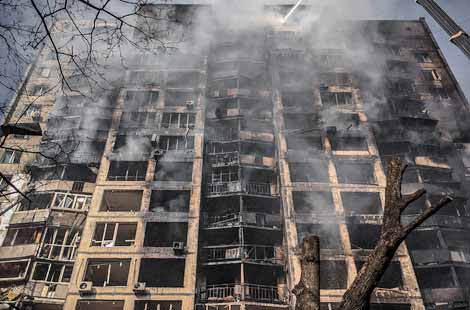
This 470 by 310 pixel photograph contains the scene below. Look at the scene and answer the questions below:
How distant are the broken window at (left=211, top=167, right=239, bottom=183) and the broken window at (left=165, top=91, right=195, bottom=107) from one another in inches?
314

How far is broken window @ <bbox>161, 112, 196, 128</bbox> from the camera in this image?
101 ft

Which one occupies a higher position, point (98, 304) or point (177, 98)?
point (177, 98)

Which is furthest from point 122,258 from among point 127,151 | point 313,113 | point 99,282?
point 313,113

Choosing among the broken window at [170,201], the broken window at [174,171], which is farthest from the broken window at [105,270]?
the broken window at [174,171]

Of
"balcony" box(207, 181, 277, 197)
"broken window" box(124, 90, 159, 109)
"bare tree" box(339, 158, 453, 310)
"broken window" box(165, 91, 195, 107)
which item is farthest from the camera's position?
"broken window" box(165, 91, 195, 107)

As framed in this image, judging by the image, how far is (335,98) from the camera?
32.9 metres

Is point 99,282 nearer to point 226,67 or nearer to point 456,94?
point 226,67

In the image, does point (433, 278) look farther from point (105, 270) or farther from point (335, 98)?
point (105, 270)

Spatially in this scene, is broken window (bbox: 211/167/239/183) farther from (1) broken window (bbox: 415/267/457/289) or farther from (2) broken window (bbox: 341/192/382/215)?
(1) broken window (bbox: 415/267/457/289)

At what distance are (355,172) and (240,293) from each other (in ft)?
44.7

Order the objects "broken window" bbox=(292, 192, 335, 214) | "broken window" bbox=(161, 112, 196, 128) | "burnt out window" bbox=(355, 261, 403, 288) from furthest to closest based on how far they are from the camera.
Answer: "broken window" bbox=(161, 112, 196, 128), "broken window" bbox=(292, 192, 335, 214), "burnt out window" bbox=(355, 261, 403, 288)

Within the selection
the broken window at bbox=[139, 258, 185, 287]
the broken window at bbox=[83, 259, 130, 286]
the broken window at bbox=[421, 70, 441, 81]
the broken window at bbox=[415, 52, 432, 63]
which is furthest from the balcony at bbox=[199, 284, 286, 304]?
the broken window at bbox=[415, 52, 432, 63]

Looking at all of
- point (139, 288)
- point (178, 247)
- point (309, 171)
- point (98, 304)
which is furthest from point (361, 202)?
point (98, 304)

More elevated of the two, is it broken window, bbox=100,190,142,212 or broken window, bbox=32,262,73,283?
broken window, bbox=100,190,142,212
